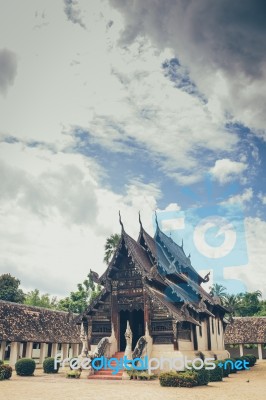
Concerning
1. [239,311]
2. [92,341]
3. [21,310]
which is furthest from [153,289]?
[239,311]

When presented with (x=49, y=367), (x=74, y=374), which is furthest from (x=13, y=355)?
(x=74, y=374)

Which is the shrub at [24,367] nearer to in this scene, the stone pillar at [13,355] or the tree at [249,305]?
the stone pillar at [13,355]

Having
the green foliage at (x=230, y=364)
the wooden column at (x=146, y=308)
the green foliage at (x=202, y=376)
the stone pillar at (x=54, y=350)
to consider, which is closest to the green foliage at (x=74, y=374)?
the wooden column at (x=146, y=308)

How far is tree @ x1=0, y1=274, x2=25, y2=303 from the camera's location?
65.2 metres

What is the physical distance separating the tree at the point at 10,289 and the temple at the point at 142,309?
43.5 meters

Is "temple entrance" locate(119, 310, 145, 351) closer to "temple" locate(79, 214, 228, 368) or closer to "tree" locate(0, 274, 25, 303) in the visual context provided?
"temple" locate(79, 214, 228, 368)

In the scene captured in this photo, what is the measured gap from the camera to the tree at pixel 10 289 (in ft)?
214

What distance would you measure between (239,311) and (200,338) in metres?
53.7

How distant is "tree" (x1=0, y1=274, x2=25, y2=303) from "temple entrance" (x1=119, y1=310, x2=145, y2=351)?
4335 cm

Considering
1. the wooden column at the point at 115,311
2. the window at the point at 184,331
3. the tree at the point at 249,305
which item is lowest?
the window at the point at 184,331

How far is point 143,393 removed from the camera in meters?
15.4

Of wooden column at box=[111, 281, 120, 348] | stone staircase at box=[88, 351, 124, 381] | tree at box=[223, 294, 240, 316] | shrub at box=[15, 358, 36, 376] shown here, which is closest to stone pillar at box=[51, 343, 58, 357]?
shrub at box=[15, 358, 36, 376]

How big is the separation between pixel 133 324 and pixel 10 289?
145 feet

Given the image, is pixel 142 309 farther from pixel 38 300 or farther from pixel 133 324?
pixel 38 300
